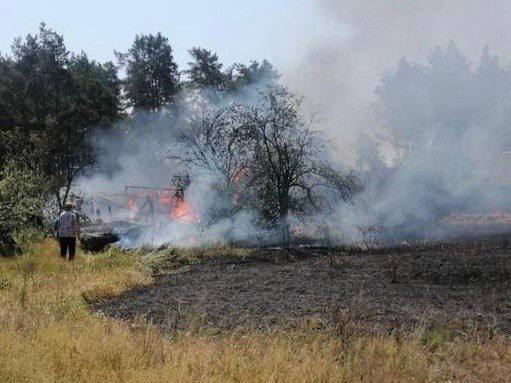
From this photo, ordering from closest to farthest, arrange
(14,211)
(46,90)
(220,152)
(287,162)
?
(14,211) < (287,162) < (220,152) < (46,90)

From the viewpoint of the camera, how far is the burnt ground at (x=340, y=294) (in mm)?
7609

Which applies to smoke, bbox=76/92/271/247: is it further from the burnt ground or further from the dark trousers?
the burnt ground

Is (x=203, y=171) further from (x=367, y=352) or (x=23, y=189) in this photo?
(x=367, y=352)

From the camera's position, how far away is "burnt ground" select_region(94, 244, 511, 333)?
7.61 meters

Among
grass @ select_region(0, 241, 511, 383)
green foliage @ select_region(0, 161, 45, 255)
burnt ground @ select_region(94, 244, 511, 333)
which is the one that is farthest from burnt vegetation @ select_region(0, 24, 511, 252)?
grass @ select_region(0, 241, 511, 383)

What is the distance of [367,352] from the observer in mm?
5957

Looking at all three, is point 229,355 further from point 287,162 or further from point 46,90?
point 46,90

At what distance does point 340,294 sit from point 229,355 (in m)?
3.98

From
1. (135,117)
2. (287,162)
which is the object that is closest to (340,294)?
(287,162)

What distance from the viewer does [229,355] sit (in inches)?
225

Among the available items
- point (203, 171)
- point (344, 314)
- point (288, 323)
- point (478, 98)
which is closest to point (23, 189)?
point (203, 171)

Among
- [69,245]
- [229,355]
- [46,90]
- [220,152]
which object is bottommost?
[229,355]

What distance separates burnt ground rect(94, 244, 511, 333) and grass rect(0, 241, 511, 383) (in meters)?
0.58

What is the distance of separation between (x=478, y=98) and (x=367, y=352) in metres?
27.7
